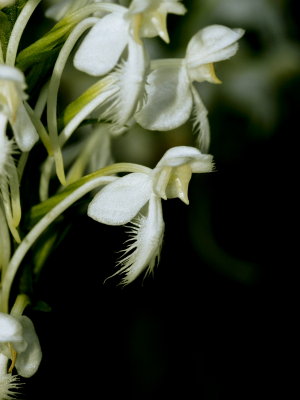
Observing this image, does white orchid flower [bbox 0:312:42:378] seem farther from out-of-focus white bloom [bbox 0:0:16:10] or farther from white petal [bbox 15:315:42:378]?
out-of-focus white bloom [bbox 0:0:16:10]

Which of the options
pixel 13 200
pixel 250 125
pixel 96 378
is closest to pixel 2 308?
pixel 13 200

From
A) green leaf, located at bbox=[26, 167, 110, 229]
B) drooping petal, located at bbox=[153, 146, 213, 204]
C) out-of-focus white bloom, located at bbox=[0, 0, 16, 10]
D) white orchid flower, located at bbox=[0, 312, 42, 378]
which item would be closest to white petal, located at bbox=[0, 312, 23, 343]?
white orchid flower, located at bbox=[0, 312, 42, 378]

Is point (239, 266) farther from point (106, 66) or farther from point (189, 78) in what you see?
point (106, 66)

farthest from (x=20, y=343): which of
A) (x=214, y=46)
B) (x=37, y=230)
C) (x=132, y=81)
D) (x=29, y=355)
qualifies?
(x=214, y=46)

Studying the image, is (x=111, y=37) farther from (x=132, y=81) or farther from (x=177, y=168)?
(x=177, y=168)

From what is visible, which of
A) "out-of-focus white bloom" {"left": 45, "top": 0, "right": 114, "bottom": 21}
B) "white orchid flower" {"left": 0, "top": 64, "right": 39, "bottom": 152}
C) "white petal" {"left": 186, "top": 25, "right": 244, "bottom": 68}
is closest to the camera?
"white orchid flower" {"left": 0, "top": 64, "right": 39, "bottom": 152}

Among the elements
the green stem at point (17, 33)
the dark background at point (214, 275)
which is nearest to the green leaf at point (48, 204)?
the green stem at point (17, 33)

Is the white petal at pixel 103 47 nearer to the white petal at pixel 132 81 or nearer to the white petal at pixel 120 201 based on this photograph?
the white petal at pixel 132 81
